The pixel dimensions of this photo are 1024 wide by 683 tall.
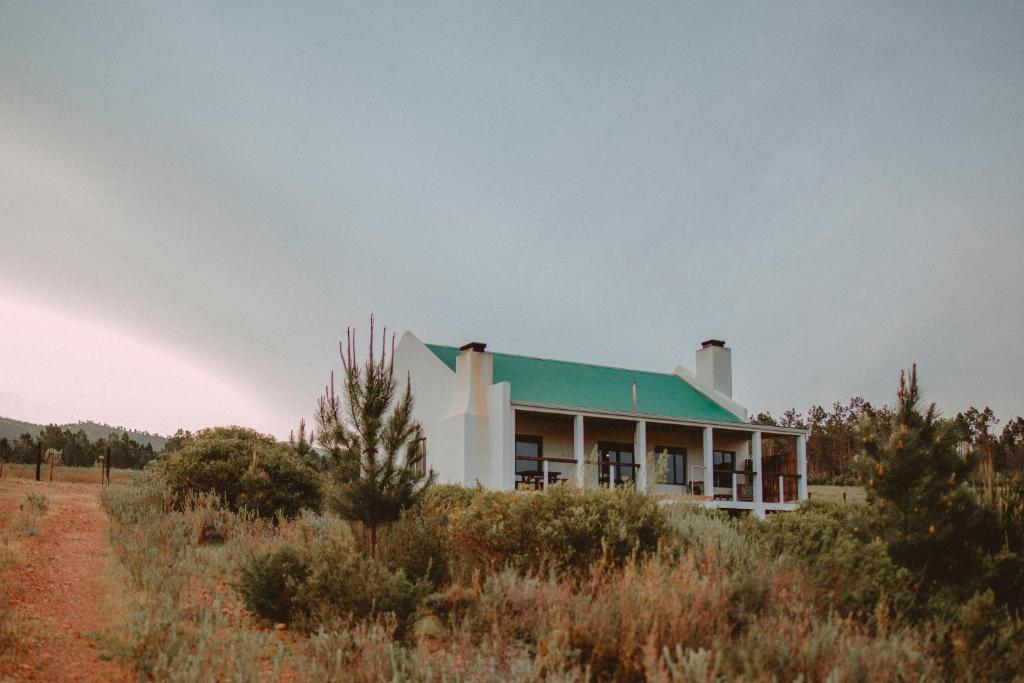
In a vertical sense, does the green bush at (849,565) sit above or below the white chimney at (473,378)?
below

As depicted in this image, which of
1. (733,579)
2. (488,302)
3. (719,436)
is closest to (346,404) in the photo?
(733,579)

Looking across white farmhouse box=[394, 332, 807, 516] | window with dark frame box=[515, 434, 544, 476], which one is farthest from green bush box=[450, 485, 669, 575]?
window with dark frame box=[515, 434, 544, 476]

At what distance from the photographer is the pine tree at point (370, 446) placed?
8992 millimetres

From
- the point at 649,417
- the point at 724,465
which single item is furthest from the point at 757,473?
the point at 649,417

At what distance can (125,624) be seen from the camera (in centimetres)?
659

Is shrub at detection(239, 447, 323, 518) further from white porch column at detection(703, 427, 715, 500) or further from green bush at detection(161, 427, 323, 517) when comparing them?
white porch column at detection(703, 427, 715, 500)

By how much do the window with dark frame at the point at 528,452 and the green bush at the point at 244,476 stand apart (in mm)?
7664

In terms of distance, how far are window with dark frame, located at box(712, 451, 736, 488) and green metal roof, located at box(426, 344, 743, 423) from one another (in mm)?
1482

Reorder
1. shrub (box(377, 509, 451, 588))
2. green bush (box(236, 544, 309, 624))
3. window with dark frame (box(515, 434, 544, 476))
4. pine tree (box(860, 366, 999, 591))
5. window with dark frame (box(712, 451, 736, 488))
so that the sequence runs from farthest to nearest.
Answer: window with dark frame (box(712, 451, 736, 488)) → window with dark frame (box(515, 434, 544, 476)) → shrub (box(377, 509, 451, 588)) → pine tree (box(860, 366, 999, 591)) → green bush (box(236, 544, 309, 624))

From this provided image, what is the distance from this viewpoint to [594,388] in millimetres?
23969

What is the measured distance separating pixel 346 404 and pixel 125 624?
140 inches

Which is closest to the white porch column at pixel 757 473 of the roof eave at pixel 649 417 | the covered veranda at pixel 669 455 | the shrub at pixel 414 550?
the covered veranda at pixel 669 455

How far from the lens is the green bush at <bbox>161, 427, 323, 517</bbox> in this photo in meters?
13.7

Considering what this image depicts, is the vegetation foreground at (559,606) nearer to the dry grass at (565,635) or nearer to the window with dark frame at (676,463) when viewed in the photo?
the dry grass at (565,635)
